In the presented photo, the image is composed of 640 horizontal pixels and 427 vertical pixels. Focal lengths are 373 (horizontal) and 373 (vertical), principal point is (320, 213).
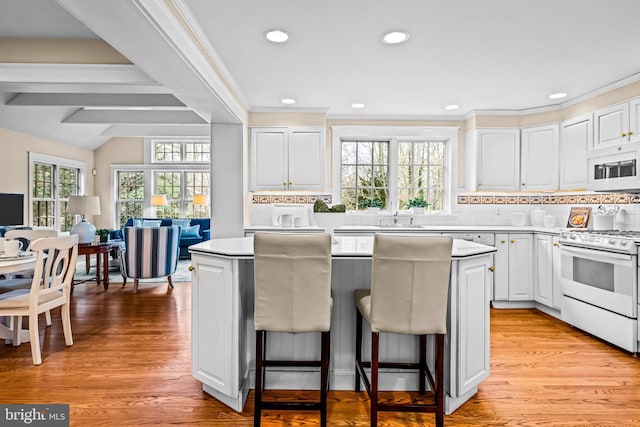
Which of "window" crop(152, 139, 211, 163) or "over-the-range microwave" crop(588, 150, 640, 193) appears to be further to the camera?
"window" crop(152, 139, 211, 163)

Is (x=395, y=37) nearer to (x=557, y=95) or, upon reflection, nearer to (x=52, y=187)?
(x=557, y=95)

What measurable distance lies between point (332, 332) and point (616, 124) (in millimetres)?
3436

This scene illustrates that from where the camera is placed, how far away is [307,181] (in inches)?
187

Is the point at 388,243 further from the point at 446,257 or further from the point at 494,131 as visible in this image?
the point at 494,131

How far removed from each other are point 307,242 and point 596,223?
359 cm

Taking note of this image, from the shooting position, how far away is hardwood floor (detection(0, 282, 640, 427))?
2.10m

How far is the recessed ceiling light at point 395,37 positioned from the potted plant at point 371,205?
2591 millimetres

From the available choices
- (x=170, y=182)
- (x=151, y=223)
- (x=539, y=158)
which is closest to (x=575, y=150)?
(x=539, y=158)

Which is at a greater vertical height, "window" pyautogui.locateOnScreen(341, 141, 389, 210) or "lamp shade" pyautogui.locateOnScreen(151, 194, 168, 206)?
"window" pyautogui.locateOnScreen(341, 141, 389, 210)

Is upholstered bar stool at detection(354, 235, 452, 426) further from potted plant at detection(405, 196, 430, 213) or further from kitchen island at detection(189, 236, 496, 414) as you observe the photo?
potted plant at detection(405, 196, 430, 213)

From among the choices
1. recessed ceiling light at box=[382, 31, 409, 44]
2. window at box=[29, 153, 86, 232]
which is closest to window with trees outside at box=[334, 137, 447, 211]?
recessed ceiling light at box=[382, 31, 409, 44]

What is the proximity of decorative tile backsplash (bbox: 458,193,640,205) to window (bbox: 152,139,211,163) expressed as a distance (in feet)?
19.5

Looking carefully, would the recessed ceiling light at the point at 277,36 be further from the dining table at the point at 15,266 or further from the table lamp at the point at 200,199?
the table lamp at the point at 200,199

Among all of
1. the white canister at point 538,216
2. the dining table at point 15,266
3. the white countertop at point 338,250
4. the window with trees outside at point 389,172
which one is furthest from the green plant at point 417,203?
the dining table at point 15,266
